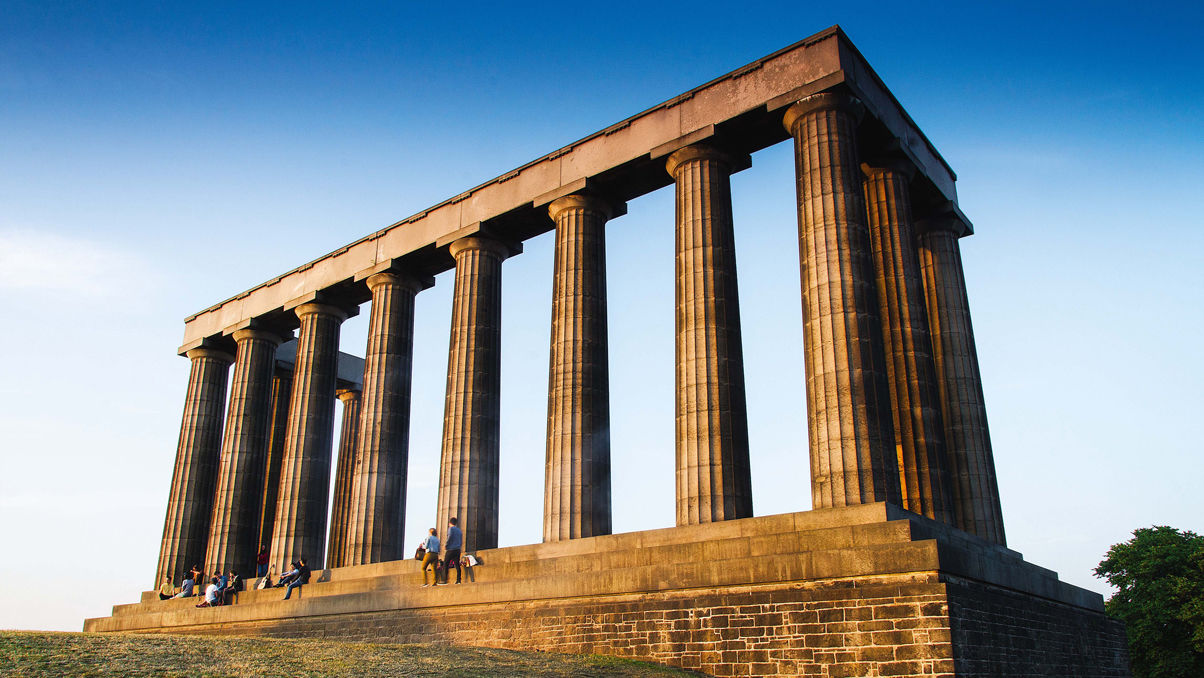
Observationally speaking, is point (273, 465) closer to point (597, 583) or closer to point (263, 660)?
point (597, 583)

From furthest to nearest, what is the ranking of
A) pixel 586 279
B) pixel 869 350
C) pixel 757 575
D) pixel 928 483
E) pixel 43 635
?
pixel 586 279 < pixel 928 483 < pixel 869 350 < pixel 757 575 < pixel 43 635

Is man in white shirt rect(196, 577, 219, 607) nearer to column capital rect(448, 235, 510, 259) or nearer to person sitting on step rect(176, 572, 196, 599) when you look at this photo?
person sitting on step rect(176, 572, 196, 599)

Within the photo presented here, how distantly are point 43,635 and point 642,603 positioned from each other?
14.8 metres

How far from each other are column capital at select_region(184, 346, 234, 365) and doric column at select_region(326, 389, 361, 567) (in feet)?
25.1

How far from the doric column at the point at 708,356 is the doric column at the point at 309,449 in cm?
2208

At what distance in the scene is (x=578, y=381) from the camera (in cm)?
3431

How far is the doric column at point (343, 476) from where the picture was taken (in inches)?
1927

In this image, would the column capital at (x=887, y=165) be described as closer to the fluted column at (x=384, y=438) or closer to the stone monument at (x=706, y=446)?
the stone monument at (x=706, y=446)

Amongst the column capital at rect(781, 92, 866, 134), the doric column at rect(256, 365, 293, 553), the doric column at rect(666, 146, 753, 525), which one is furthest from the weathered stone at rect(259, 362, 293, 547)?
the column capital at rect(781, 92, 866, 134)

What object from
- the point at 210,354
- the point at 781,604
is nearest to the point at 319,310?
the point at 210,354

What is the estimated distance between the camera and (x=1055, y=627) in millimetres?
26844

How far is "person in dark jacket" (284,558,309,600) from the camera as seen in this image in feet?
123

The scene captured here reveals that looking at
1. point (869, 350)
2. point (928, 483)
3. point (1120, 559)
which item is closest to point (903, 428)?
point (928, 483)

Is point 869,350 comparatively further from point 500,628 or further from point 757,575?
point 500,628
